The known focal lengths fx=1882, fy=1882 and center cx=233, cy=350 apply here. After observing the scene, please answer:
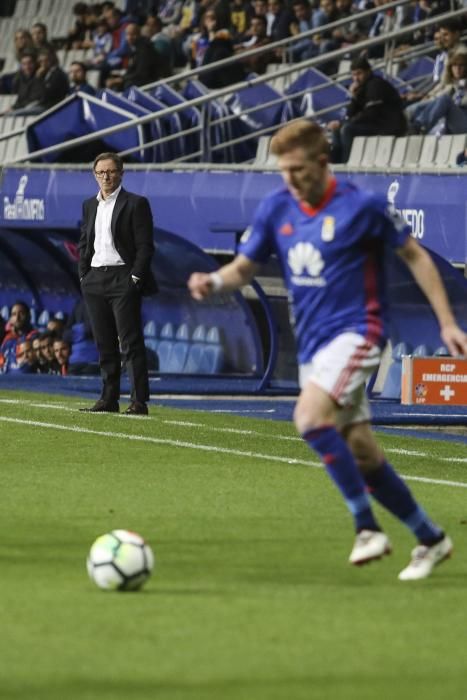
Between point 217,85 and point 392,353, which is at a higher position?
point 217,85

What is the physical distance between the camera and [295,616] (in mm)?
6680

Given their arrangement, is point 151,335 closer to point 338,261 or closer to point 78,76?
point 78,76

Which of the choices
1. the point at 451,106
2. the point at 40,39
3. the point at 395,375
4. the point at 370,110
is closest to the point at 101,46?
the point at 40,39

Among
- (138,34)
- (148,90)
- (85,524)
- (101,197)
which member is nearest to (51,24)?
(138,34)

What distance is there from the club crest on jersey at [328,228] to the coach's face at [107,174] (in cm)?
789

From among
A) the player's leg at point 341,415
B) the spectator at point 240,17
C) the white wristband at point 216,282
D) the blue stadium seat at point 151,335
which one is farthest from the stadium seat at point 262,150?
the player's leg at point 341,415

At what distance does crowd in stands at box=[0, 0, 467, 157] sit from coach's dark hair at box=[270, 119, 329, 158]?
1182 cm

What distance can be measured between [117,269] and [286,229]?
794 cm

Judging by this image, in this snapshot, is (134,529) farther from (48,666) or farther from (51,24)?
(51,24)

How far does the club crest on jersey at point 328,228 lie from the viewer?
7801mm

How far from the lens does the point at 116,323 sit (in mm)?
15945

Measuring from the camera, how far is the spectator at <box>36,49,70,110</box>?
26578mm

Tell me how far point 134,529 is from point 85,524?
0.29 metres

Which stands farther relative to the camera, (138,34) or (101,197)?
(138,34)
